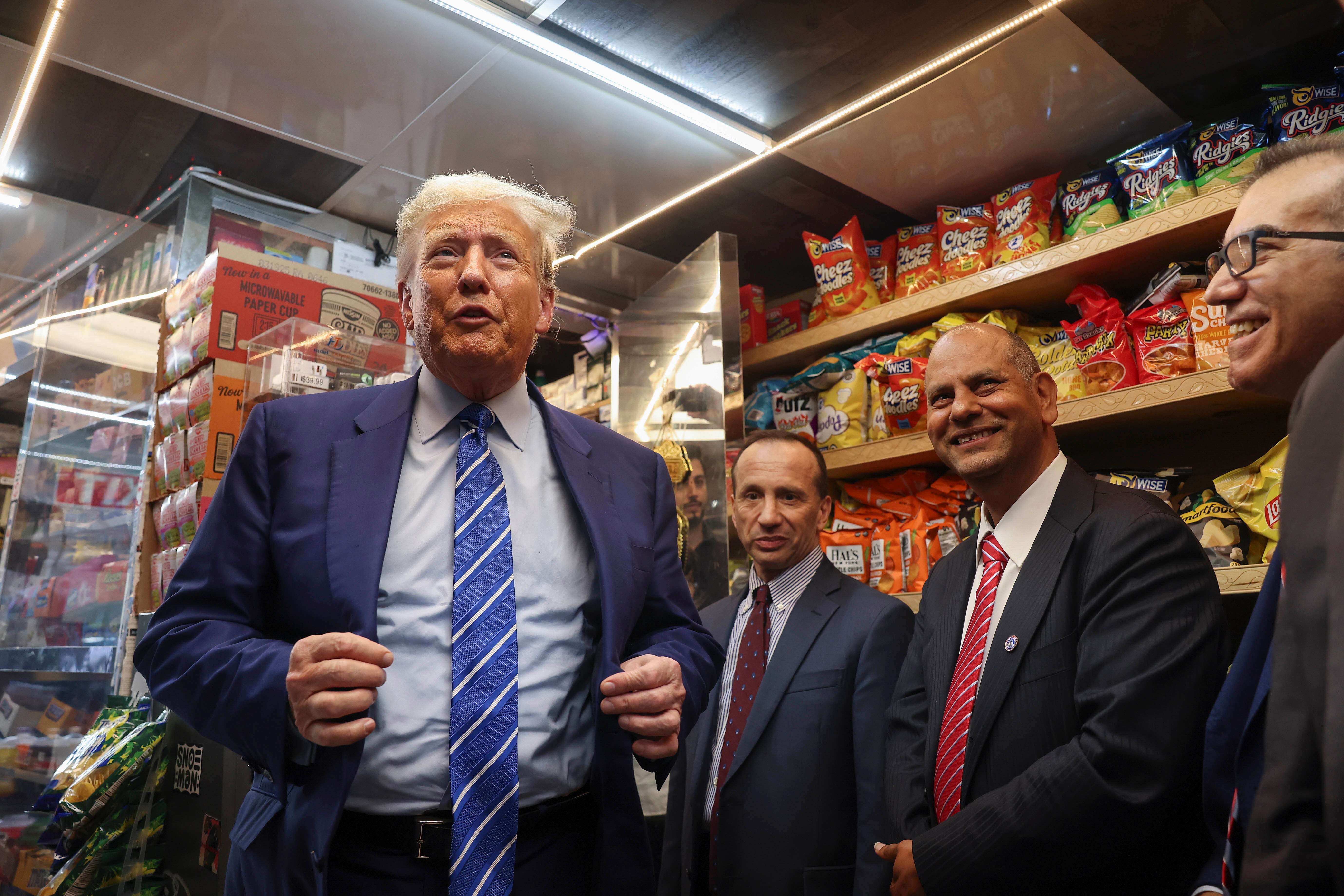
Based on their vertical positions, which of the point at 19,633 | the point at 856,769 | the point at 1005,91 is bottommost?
the point at 856,769

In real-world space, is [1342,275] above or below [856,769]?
above

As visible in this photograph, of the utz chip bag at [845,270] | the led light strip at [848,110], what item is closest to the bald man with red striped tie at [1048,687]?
the led light strip at [848,110]

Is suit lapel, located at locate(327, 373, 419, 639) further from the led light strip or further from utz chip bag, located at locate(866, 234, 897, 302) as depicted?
utz chip bag, located at locate(866, 234, 897, 302)

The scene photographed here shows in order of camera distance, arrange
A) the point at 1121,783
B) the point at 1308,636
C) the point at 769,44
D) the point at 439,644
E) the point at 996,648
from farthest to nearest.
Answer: the point at 769,44
the point at 996,648
the point at 1121,783
the point at 439,644
the point at 1308,636

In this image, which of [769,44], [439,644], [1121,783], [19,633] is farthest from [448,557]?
[19,633]

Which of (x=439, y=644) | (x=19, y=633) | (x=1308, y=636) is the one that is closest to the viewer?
(x=1308, y=636)

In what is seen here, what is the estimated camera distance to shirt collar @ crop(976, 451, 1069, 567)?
5.81 ft

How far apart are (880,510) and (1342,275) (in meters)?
2.06

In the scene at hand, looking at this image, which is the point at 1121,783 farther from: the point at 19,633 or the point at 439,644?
the point at 19,633

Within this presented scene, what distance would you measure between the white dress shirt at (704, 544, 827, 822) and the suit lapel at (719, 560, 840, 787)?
2 cm

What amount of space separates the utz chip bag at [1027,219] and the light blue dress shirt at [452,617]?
2.11 meters

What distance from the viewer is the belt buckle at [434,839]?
3.34 ft

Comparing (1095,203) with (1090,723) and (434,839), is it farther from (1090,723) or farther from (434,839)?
(434,839)

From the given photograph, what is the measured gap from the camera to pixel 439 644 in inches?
44.4
